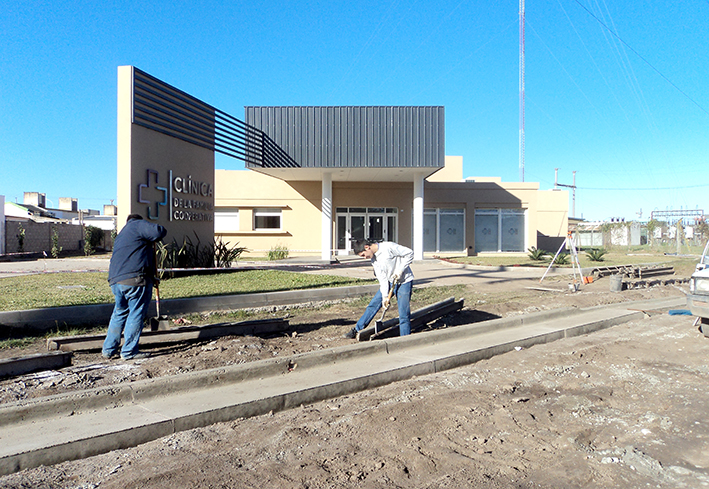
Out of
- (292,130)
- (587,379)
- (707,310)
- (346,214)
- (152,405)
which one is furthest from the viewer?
(346,214)

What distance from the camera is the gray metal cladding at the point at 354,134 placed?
872 inches

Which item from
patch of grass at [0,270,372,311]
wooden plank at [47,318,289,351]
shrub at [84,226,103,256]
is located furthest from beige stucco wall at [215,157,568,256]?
wooden plank at [47,318,289,351]

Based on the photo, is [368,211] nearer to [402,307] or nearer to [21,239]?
[21,239]

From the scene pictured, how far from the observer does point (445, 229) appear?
2844 cm

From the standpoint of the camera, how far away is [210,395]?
15.8 feet

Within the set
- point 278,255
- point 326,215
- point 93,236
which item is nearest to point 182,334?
point 326,215

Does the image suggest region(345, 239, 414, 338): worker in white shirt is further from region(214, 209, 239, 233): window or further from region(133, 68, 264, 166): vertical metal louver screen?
region(214, 209, 239, 233): window

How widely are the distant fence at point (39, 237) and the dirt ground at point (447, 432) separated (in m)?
21.6

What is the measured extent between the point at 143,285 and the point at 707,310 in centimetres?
780

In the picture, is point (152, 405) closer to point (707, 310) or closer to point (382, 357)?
point (382, 357)

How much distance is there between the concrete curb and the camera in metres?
7.73

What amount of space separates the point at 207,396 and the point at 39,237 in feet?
85.0

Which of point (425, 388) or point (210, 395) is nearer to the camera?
point (210, 395)

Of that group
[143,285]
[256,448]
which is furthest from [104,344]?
[256,448]
